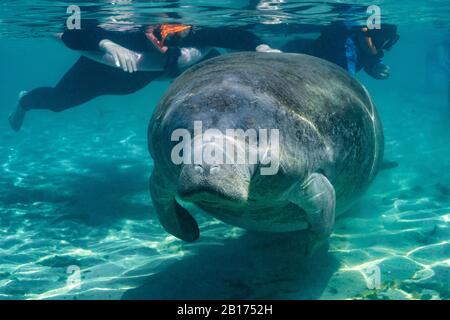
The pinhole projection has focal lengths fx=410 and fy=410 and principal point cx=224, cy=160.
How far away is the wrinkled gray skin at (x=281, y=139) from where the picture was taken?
2.83 metres

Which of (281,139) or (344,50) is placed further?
(344,50)

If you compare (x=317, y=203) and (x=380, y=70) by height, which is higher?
(x=380, y=70)

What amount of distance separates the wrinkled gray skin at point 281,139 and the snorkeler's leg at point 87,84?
566 cm

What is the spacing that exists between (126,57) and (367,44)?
5597 mm

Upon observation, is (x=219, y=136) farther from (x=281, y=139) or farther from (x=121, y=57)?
(x=121, y=57)

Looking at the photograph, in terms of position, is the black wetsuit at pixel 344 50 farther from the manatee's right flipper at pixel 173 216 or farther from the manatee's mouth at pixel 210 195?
the manatee's mouth at pixel 210 195

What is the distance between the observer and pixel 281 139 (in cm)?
312

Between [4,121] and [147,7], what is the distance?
1786 cm

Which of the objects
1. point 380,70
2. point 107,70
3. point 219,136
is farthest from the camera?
point 380,70

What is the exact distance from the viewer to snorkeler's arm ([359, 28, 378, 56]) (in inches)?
382

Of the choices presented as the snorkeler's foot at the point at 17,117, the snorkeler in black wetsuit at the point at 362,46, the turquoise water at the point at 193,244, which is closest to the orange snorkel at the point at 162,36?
the turquoise water at the point at 193,244

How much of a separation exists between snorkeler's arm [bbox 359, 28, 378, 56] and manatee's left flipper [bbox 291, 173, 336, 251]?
6848 mm

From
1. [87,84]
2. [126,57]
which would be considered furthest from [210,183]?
[87,84]

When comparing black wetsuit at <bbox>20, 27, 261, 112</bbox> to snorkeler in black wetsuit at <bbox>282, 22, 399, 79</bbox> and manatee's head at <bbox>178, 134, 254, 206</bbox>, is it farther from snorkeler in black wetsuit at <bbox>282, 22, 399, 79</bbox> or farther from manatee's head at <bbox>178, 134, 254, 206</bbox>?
manatee's head at <bbox>178, 134, 254, 206</bbox>
